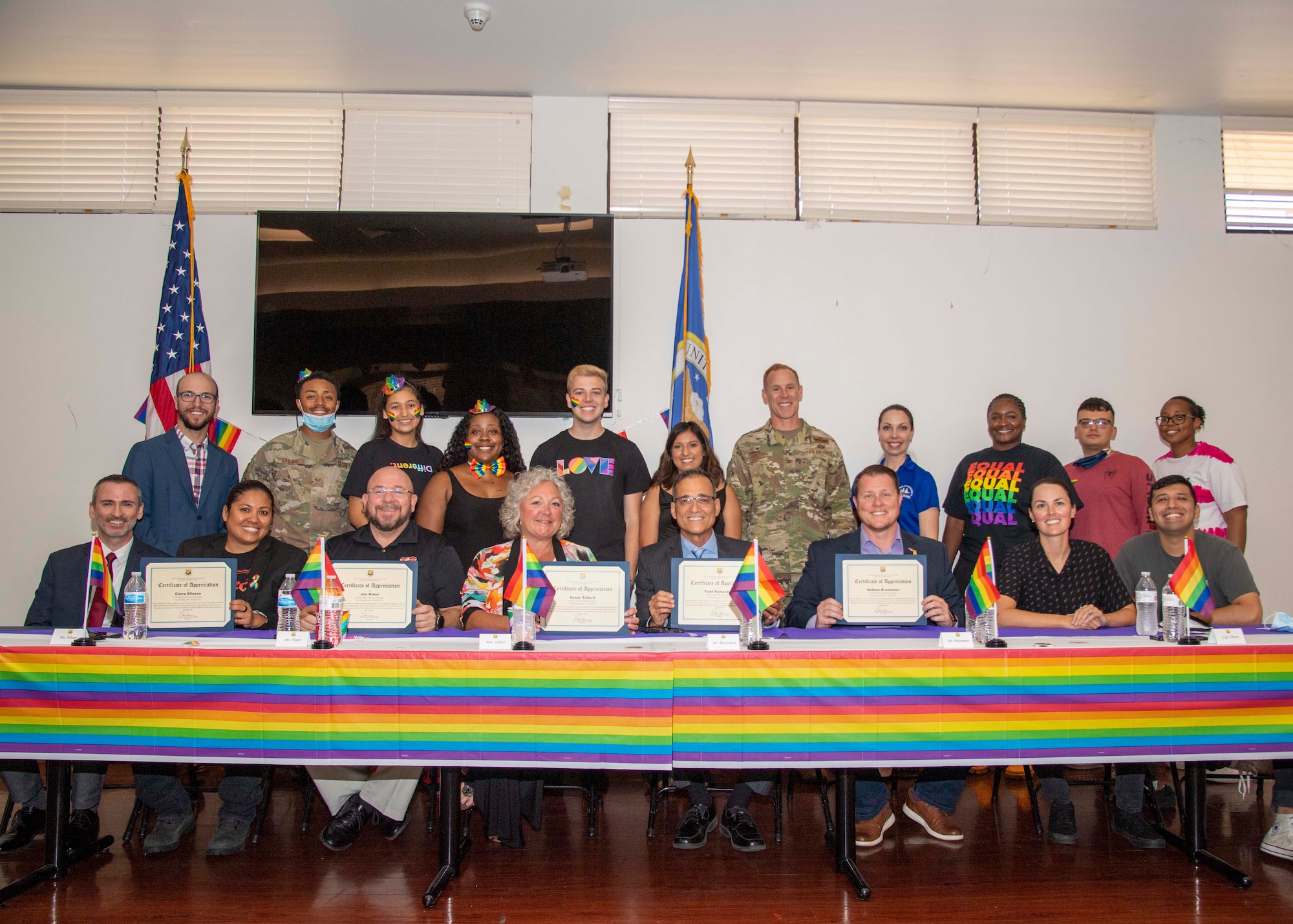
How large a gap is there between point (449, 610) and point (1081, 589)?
258 centimetres

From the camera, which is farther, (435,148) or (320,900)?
(435,148)

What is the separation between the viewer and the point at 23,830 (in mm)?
3441

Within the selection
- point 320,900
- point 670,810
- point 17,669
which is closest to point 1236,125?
point 670,810

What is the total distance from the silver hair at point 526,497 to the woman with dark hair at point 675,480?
0.62 metres

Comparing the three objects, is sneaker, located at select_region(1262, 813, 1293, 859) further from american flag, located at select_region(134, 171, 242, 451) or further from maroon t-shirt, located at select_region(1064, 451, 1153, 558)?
american flag, located at select_region(134, 171, 242, 451)

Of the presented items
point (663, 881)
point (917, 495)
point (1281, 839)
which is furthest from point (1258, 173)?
point (663, 881)

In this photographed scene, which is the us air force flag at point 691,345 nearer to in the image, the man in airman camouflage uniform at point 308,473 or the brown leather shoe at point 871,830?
the man in airman camouflage uniform at point 308,473

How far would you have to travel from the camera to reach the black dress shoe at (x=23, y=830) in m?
3.38

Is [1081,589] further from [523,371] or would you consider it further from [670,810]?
[523,371]

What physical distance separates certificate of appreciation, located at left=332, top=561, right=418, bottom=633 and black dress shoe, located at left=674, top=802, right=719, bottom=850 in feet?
4.50

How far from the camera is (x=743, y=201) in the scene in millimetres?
5770

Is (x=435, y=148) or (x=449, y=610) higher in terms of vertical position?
(x=435, y=148)

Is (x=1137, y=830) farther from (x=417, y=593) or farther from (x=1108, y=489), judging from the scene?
(x=417, y=593)

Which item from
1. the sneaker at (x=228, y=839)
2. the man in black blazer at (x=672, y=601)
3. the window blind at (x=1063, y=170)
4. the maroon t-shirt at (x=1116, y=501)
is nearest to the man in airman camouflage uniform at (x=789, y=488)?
the man in black blazer at (x=672, y=601)
